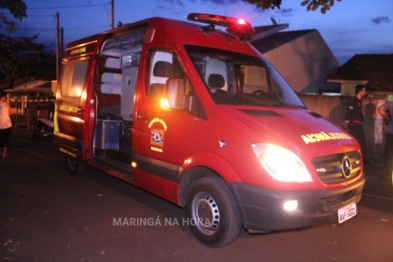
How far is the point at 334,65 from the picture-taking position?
93.0ft

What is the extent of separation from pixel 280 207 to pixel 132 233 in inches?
79.2

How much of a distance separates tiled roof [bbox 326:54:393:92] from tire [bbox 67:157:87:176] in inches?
605

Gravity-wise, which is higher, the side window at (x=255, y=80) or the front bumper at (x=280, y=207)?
the side window at (x=255, y=80)

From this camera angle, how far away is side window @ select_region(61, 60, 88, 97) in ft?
24.4

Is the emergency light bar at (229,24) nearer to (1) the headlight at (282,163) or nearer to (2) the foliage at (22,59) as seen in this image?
(1) the headlight at (282,163)

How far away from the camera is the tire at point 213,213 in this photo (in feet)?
14.3

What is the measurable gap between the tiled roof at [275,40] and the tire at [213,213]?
19171 millimetres

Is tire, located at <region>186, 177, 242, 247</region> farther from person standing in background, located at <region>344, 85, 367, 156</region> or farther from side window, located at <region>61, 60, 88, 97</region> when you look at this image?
person standing in background, located at <region>344, 85, 367, 156</region>

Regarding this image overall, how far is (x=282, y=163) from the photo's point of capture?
4.06 m

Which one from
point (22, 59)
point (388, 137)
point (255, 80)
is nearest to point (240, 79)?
point (255, 80)

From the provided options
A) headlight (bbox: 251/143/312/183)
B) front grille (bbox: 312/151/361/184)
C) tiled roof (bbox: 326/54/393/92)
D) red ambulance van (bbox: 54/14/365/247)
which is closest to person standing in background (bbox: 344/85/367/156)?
red ambulance van (bbox: 54/14/365/247)

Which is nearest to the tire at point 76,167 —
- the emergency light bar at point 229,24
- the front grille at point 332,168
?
the emergency light bar at point 229,24

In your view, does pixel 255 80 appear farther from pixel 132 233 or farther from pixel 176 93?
pixel 132 233

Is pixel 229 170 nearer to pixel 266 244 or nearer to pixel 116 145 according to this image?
pixel 266 244
